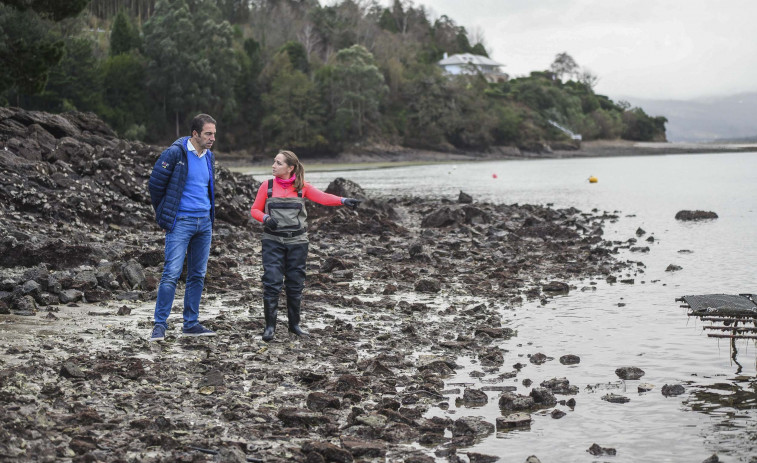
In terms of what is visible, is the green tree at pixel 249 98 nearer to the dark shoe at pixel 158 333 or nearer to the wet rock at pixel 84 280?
the wet rock at pixel 84 280

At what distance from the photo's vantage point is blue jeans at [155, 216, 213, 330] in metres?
8.67

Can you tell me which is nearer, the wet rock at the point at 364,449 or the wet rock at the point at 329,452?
the wet rock at the point at 329,452

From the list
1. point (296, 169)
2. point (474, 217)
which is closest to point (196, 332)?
point (296, 169)

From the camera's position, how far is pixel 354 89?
109 m

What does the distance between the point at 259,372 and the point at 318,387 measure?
0.70 m

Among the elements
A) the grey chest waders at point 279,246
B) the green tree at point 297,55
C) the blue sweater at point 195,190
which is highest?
the green tree at point 297,55

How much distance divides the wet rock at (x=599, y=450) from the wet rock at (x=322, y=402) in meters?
2.16

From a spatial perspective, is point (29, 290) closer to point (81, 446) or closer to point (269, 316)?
point (269, 316)

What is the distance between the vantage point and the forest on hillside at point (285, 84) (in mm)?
81312

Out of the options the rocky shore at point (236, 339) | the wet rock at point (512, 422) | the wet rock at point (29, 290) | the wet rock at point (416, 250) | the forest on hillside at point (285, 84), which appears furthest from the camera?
the forest on hillside at point (285, 84)

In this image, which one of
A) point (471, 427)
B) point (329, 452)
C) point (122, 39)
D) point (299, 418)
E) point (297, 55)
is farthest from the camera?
point (297, 55)

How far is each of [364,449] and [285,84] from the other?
9953 cm

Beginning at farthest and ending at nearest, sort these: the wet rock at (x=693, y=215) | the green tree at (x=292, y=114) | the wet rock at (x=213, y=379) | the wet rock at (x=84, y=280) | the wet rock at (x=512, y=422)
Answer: the green tree at (x=292, y=114)
the wet rock at (x=693, y=215)
the wet rock at (x=84, y=280)
the wet rock at (x=213, y=379)
the wet rock at (x=512, y=422)

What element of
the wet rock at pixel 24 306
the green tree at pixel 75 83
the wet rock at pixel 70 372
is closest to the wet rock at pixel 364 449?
the wet rock at pixel 70 372
